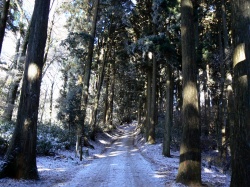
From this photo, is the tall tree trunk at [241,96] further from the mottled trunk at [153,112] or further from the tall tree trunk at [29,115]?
the mottled trunk at [153,112]

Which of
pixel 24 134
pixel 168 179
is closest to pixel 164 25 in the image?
pixel 168 179

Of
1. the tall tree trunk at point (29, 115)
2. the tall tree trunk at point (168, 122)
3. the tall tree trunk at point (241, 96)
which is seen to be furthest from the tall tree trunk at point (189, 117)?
the tall tree trunk at point (168, 122)

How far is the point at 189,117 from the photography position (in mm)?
8562

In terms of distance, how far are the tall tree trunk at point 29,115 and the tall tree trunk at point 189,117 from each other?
193 inches

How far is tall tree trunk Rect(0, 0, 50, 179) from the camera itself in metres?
7.68

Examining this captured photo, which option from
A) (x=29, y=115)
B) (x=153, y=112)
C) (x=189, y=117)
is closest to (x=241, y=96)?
(x=189, y=117)

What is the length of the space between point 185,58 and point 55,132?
36.0ft

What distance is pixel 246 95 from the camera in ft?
18.2

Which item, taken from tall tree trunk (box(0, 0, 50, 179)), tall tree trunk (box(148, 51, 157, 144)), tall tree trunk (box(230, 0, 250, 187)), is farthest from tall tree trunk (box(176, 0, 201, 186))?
tall tree trunk (box(148, 51, 157, 144))

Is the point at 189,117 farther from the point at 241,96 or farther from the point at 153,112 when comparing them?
the point at 153,112

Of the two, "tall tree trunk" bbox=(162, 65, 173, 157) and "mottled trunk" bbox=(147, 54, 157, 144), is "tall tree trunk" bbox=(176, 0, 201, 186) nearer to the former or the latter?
"tall tree trunk" bbox=(162, 65, 173, 157)

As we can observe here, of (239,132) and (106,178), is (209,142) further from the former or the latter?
(239,132)

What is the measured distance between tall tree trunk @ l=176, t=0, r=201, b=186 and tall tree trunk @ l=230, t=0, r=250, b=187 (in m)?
2.56

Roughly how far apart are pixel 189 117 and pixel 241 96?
10.1ft
